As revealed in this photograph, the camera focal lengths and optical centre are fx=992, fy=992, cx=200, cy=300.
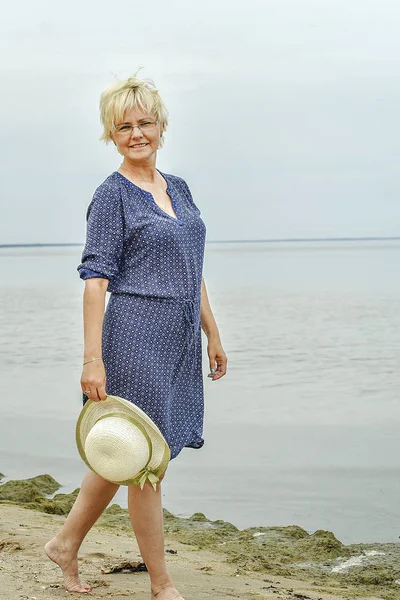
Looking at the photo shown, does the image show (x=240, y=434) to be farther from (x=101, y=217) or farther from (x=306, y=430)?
(x=101, y=217)

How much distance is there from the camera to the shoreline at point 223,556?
3934 millimetres

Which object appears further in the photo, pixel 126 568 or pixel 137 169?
pixel 126 568

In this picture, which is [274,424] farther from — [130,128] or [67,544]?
[130,128]

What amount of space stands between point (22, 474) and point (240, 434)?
201 cm

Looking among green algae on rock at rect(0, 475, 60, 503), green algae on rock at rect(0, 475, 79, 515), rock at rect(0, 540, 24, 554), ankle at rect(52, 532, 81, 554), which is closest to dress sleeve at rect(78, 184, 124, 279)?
ankle at rect(52, 532, 81, 554)

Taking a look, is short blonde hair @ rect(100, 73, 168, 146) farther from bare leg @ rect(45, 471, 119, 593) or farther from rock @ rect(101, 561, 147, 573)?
rock @ rect(101, 561, 147, 573)

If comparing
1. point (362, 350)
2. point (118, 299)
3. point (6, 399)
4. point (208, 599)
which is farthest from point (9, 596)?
point (362, 350)

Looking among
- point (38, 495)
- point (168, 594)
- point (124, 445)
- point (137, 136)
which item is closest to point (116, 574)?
point (168, 594)

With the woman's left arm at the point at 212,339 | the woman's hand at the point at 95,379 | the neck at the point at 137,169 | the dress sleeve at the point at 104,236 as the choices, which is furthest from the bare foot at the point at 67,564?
the neck at the point at 137,169

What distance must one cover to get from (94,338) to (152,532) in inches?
28.2

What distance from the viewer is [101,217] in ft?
11.2

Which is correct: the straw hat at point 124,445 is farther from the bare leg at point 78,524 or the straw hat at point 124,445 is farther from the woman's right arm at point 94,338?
the bare leg at point 78,524

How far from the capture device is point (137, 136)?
3.45 m

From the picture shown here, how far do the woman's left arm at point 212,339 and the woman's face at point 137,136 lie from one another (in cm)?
58
